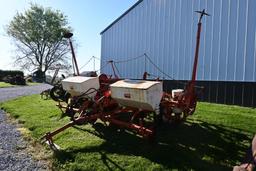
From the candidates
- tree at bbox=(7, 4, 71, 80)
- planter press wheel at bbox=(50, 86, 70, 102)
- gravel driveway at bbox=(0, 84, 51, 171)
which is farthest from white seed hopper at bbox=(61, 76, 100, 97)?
tree at bbox=(7, 4, 71, 80)

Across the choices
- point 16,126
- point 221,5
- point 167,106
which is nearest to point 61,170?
point 167,106

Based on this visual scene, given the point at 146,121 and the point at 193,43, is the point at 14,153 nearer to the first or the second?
the point at 146,121

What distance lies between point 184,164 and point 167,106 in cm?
241

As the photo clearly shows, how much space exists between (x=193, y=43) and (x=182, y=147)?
909 cm

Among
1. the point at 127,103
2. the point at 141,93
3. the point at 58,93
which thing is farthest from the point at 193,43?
the point at 141,93

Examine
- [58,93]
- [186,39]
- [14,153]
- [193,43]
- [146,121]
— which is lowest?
[14,153]

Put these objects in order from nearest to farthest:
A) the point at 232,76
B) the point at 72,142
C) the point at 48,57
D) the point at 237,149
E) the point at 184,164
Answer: the point at 184,164
the point at 237,149
the point at 72,142
the point at 232,76
the point at 48,57

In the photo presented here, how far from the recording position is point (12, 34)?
52.4 meters

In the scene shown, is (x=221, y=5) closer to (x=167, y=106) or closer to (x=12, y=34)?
(x=167, y=106)

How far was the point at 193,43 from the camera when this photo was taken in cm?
1561

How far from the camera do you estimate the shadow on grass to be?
20.9ft

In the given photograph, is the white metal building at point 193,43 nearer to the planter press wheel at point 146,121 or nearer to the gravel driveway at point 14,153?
the planter press wheel at point 146,121

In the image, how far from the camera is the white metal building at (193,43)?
13.2 meters

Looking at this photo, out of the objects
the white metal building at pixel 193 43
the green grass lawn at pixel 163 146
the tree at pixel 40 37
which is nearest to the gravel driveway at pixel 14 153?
the green grass lawn at pixel 163 146
